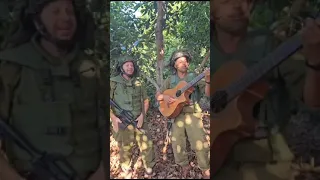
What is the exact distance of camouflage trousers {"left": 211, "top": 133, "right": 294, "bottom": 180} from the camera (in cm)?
248

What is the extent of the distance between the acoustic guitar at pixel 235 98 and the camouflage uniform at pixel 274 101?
0.03m

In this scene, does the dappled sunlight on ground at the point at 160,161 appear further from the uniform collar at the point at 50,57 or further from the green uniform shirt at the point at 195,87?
the uniform collar at the point at 50,57

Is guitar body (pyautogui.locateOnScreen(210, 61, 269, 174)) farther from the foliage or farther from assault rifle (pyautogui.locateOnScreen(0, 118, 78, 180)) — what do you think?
the foliage

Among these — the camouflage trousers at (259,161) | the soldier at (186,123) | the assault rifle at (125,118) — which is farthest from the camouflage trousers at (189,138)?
the camouflage trousers at (259,161)

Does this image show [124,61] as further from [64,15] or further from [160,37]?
[64,15]

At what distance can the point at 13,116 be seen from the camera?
249 centimetres

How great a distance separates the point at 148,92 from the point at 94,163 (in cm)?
192

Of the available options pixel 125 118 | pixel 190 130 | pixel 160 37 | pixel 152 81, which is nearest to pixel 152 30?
pixel 160 37

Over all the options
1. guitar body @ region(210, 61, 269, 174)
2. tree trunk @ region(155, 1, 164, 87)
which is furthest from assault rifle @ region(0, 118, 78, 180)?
tree trunk @ region(155, 1, 164, 87)

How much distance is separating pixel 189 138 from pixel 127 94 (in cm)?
68

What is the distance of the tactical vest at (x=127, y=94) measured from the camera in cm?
436

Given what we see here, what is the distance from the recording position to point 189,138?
4359 mm

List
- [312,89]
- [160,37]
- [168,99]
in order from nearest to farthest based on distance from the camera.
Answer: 1. [312,89]
2. [168,99]
3. [160,37]

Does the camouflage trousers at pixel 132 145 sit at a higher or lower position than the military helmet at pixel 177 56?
lower
